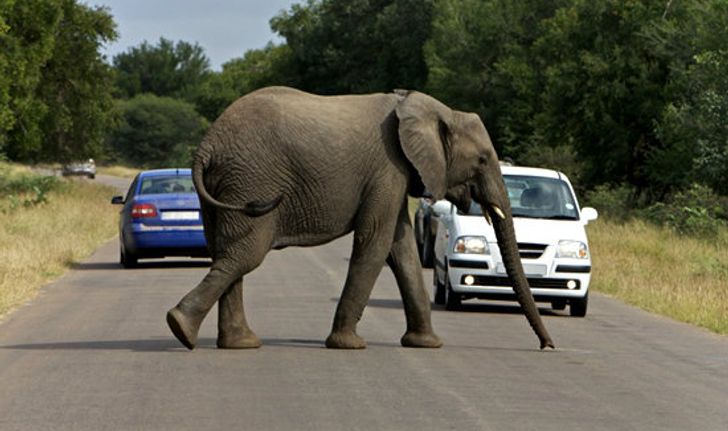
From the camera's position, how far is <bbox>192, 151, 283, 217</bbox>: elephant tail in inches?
597

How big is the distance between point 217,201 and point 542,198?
7.02 meters

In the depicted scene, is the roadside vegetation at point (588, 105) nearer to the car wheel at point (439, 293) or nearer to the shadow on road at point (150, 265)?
the shadow on road at point (150, 265)

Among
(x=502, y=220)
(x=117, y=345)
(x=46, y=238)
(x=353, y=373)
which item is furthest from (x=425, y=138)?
(x=46, y=238)

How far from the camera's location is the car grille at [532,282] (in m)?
19.8

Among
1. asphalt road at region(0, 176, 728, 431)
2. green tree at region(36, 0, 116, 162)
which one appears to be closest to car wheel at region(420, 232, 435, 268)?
asphalt road at region(0, 176, 728, 431)

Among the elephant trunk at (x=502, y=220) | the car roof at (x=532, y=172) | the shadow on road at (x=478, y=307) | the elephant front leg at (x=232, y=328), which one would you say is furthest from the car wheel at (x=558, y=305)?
the elephant front leg at (x=232, y=328)

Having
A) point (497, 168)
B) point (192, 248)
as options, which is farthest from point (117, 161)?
point (497, 168)

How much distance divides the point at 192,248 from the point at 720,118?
13.8m

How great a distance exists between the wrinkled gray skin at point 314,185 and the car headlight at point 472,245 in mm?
4082

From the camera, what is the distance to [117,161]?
156 metres

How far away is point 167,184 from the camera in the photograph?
95.3 ft

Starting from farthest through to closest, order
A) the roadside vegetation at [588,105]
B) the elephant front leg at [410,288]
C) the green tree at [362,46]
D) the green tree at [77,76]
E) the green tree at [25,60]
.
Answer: the green tree at [362,46]
the green tree at [77,76]
the green tree at [25,60]
the roadside vegetation at [588,105]
the elephant front leg at [410,288]

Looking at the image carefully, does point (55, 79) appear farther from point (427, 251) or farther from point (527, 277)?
point (527, 277)

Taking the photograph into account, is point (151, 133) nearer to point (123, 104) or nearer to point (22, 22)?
point (123, 104)
